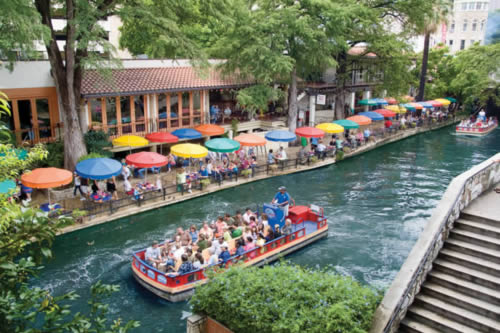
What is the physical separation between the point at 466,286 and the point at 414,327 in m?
1.45

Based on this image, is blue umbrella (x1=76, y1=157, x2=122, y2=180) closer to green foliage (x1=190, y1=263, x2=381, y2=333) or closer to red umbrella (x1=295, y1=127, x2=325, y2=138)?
green foliage (x1=190, y1=263, x2=381, y2=333)

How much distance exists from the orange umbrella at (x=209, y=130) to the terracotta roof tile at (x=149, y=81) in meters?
2.64

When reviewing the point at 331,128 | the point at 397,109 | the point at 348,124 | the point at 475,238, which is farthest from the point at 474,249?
the point at 397,109

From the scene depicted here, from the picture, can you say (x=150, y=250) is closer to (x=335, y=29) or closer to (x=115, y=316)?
(x=115, y=316)

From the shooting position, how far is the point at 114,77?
88.8 ft

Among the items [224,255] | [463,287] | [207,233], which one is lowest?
[224,255]

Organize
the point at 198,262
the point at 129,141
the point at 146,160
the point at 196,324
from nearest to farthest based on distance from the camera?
1. the point at 196,324
2. the point at 198,262
3. the point at 146,160
4. the point at 129,141

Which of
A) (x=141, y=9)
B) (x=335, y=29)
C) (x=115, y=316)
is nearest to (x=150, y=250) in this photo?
(x=115, y=316)

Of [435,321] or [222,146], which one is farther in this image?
[222,146]

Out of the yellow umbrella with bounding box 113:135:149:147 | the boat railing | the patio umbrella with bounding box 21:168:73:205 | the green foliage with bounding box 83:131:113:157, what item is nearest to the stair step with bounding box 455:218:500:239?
the boat railing

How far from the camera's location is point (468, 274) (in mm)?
9422

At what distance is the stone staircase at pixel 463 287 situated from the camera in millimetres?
8773

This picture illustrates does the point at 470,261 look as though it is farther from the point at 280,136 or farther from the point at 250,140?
the point at 280,136

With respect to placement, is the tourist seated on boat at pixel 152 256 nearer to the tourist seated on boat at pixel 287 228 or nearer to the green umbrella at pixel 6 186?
the tourist seated on boat at pixel 287 228
